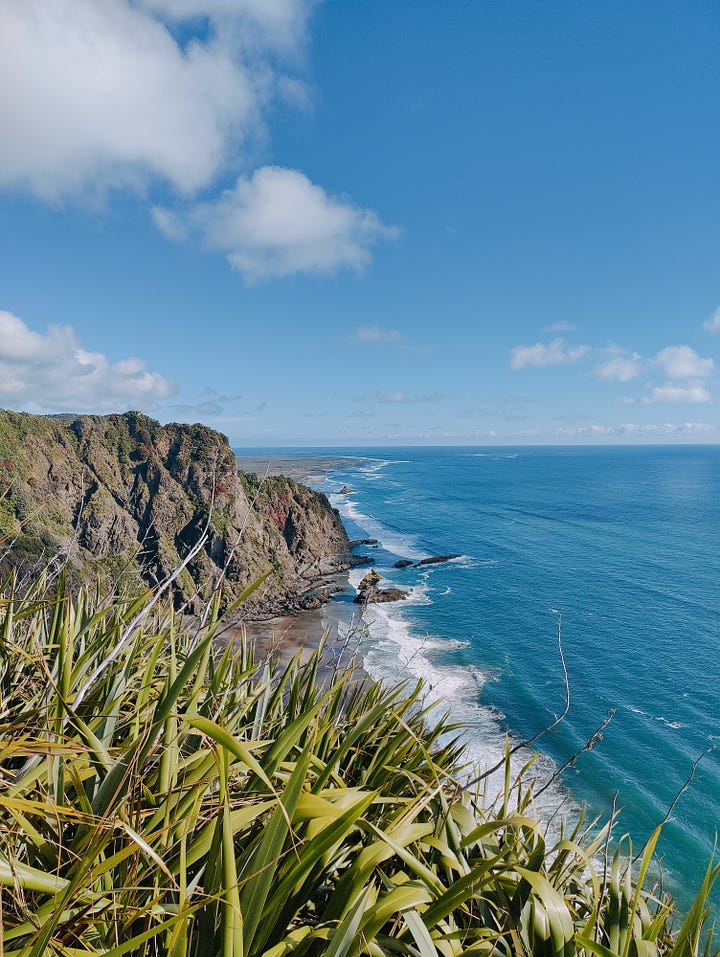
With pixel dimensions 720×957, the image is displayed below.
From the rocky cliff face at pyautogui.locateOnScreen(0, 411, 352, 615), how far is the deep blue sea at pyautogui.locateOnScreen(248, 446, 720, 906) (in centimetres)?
643

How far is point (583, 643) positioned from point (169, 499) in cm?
3021

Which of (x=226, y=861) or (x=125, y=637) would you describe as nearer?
(x=226, y=861)

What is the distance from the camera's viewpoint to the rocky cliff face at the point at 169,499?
111 feet

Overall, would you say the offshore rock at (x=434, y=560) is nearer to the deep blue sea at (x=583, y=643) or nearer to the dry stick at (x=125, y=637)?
the deep blue sea at (x=583, y=643)

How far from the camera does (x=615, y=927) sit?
214 cm

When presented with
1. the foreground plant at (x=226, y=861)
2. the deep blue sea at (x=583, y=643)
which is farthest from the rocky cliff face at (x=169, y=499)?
the foreground plant at (x=226, y=861)

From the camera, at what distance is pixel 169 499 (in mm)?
39188

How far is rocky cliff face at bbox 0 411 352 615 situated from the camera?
111 ft

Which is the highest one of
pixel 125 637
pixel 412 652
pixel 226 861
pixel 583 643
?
pixel 125 637

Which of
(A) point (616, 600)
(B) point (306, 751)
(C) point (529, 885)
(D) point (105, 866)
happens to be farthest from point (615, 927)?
(A) point (616, 600)

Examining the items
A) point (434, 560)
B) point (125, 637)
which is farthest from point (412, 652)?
point (125, 637)

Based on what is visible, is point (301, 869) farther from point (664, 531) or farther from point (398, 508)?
point (398, 508)

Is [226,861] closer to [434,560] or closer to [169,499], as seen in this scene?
[169,499]

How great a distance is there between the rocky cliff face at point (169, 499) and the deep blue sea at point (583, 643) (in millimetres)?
6429
